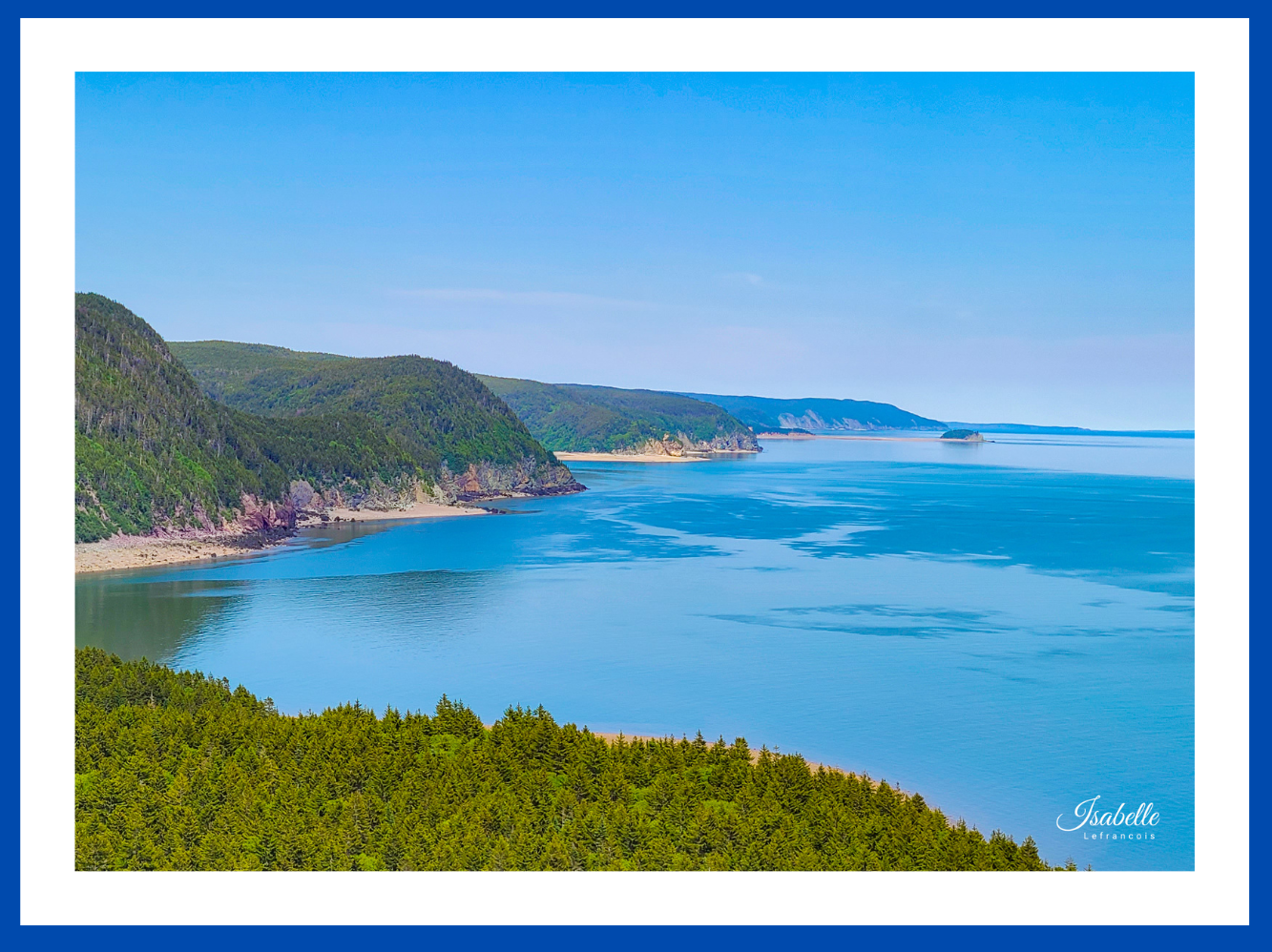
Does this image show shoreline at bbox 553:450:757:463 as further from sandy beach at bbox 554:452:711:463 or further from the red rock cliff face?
the red rock cliff face

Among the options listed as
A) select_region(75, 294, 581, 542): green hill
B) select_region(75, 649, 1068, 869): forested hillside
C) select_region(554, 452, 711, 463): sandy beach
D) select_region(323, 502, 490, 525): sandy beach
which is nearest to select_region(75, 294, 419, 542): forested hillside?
select_region(75, 294, 581, 542): green hill

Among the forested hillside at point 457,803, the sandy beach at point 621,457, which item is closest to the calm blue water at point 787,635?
the forested hillside at point 457,803

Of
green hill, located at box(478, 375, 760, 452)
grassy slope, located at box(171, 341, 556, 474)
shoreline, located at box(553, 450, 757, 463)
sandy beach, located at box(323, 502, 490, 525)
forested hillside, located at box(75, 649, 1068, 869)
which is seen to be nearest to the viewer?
forested hillside, located at box(75, 649, 1068, 869)

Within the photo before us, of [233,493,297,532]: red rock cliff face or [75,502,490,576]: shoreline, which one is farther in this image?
[233,493,297,532]: red rock cliff face

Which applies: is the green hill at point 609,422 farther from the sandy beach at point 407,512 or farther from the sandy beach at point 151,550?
the sandy beach at point 151,550
